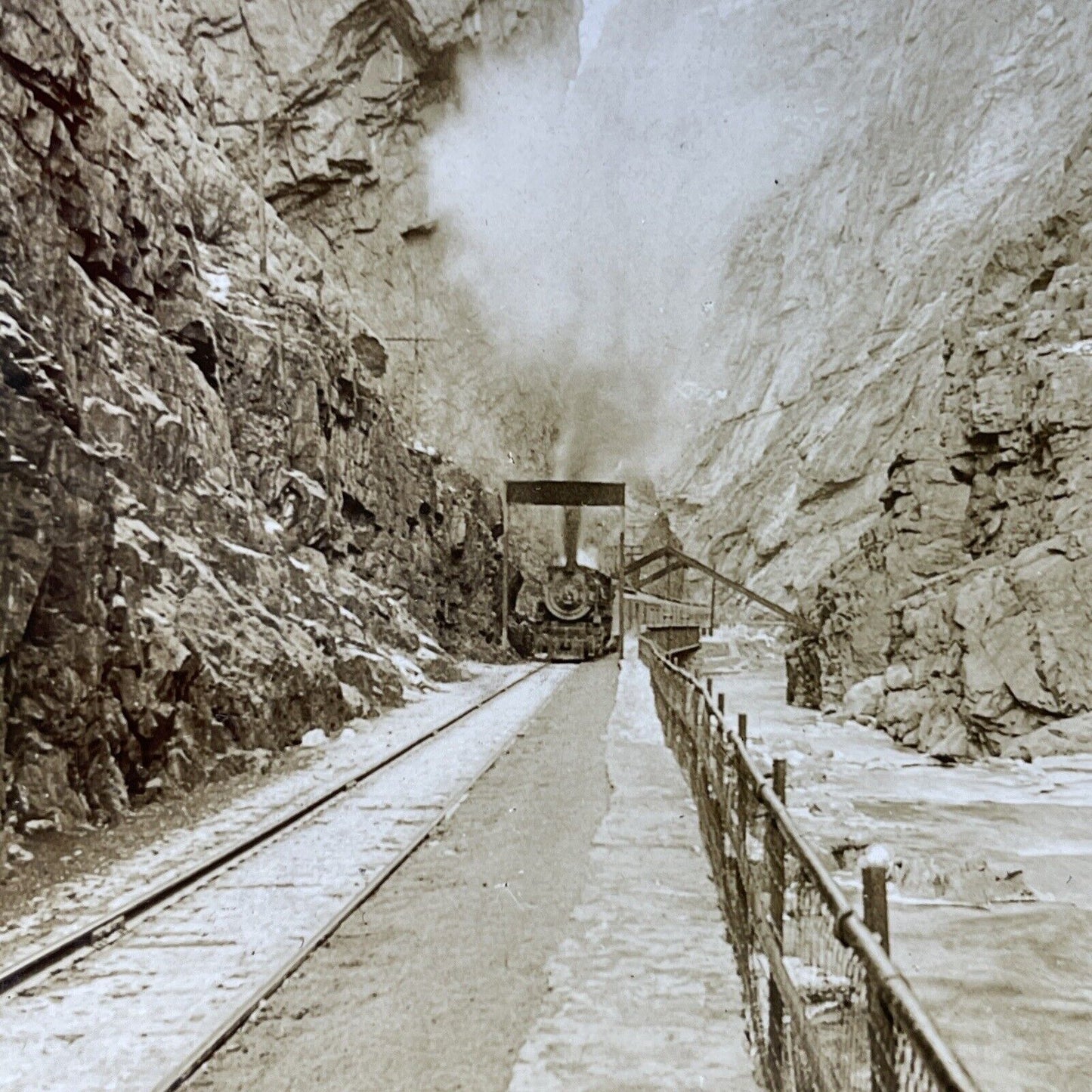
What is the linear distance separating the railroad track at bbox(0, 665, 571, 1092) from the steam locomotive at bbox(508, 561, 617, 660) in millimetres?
25556

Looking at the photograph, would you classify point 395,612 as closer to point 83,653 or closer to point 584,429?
point 83,653

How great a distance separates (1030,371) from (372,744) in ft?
52.2

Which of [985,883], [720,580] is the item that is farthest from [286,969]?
[720,580]

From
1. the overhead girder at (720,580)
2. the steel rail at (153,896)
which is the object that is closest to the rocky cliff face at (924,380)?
the overhead girder at (720,580)

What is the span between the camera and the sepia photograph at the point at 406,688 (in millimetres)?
4660

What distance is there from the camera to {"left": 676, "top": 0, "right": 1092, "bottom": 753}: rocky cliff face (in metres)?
18.4

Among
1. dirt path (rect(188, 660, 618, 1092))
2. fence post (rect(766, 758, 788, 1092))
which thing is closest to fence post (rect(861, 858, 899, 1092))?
fence post (rect(766, 758, 788, 1092))

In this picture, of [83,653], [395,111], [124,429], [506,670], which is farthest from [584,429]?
[83,653]

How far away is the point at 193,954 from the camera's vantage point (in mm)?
5523

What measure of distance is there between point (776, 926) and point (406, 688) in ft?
55.0

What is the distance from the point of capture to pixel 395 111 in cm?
5184

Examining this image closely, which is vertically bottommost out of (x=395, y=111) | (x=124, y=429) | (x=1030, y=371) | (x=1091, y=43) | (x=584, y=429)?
(x=124, y=429)

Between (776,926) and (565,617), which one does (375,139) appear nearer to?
(565,617)

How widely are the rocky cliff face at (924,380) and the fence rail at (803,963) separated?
1203 centimetres
